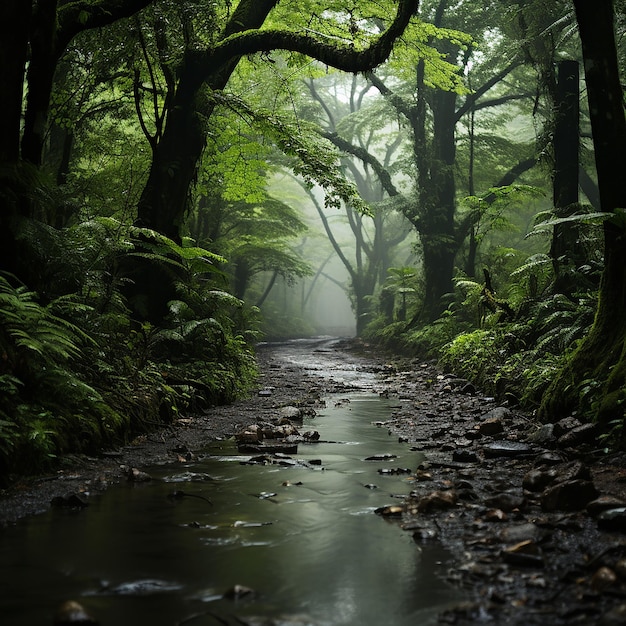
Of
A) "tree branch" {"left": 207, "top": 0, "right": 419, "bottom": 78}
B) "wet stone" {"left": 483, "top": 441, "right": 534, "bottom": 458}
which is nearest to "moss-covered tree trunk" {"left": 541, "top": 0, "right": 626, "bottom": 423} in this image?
"wet stone" {"left": 483, "top": 441, "right": 534, "bottom": 458}

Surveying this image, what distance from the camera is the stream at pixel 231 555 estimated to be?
201cm

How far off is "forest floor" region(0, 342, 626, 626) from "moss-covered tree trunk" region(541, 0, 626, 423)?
1.80 feet

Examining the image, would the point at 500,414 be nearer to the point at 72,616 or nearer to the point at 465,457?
the point at 465,457

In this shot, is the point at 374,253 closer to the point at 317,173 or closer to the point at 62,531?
the point at 317,173

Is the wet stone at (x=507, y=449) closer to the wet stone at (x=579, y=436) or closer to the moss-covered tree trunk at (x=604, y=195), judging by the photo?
the wet stone at (x=579, y=436)

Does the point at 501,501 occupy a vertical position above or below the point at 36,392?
below

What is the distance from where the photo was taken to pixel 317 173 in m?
8.91

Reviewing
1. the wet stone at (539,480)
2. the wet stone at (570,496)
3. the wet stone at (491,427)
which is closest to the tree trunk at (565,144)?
the wet stone at (491,427)

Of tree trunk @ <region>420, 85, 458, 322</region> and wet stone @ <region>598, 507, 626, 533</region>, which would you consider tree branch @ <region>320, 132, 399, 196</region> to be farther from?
wet stone @ <region>598, 507, 626, 533</region>

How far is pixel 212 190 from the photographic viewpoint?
543 inches

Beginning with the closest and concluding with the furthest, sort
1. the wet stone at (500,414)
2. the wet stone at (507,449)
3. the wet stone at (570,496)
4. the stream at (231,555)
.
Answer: the stream at (231,555)
the wet stone at (570,496)
the wet stone at (507,449)
the wet stone at (500,414)

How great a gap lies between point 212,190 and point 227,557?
1223 cm

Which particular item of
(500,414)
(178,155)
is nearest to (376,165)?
(178,155)

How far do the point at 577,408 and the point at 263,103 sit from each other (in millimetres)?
14449
